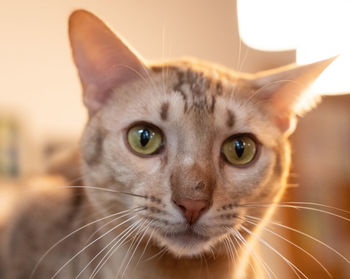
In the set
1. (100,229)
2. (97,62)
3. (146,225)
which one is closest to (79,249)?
(100,229)

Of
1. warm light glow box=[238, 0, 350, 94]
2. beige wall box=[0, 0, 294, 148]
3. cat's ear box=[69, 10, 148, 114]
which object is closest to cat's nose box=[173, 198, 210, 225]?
cat's ear box=[69, 10, 148, 114]

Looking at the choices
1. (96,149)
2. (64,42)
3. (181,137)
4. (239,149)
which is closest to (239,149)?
(239,149)

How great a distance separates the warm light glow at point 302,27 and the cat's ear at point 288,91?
0.41 ft

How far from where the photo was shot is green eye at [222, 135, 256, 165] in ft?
2.45

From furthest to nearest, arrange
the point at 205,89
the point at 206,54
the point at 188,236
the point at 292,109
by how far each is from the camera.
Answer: the point at 206,54 < the point at 292,109 < the point at 205,89 < the point at 188,236

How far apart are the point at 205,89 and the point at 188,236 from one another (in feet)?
0.86

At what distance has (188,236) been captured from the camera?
66 cm

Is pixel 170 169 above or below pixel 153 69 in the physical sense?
below

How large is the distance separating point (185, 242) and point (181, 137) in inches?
6.4

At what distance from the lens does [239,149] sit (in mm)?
759

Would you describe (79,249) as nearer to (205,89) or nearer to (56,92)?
(205,89)

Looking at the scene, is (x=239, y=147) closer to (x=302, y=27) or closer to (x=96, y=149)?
(x=96, y=149)

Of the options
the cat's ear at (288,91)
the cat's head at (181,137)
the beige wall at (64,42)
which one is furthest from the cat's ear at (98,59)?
the beige wall at (64,42)

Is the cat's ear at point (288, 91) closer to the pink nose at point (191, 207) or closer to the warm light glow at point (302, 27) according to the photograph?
the warm light glow at point (302, 27)
